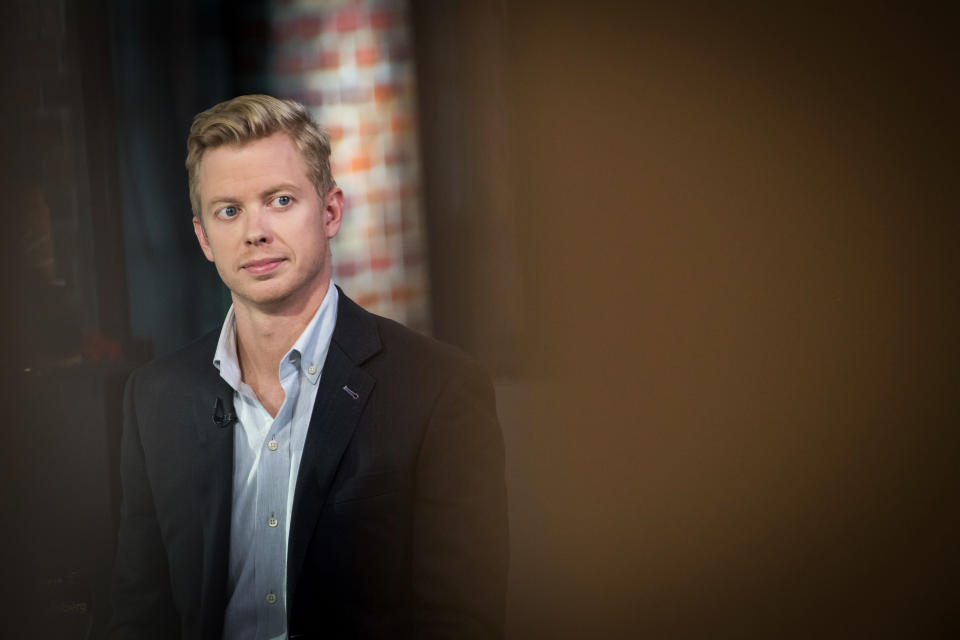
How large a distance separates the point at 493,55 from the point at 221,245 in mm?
705

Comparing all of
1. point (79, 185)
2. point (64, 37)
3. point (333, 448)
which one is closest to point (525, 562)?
point (333, 448)

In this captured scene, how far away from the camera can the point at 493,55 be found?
2.06 metres

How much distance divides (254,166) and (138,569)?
0.83 m

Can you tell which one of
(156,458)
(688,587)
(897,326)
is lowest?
(688,587)

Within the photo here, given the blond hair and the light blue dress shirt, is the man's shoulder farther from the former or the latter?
the blond hair

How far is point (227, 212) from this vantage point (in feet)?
6.03

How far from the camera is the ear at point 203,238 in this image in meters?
1.89

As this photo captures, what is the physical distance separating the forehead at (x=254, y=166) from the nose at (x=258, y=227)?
0.13 feet

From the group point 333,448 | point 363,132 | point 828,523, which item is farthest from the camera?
point 828,523

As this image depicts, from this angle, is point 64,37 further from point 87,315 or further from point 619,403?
point 619,403

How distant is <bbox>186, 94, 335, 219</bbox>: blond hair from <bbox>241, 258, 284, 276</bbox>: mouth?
6.2 inches

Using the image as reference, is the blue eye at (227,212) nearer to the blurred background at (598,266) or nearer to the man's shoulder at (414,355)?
the blurred background at (598,266)

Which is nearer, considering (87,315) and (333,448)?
(333,448)

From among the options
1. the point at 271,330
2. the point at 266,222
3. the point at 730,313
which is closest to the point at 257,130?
the point at 266,222
